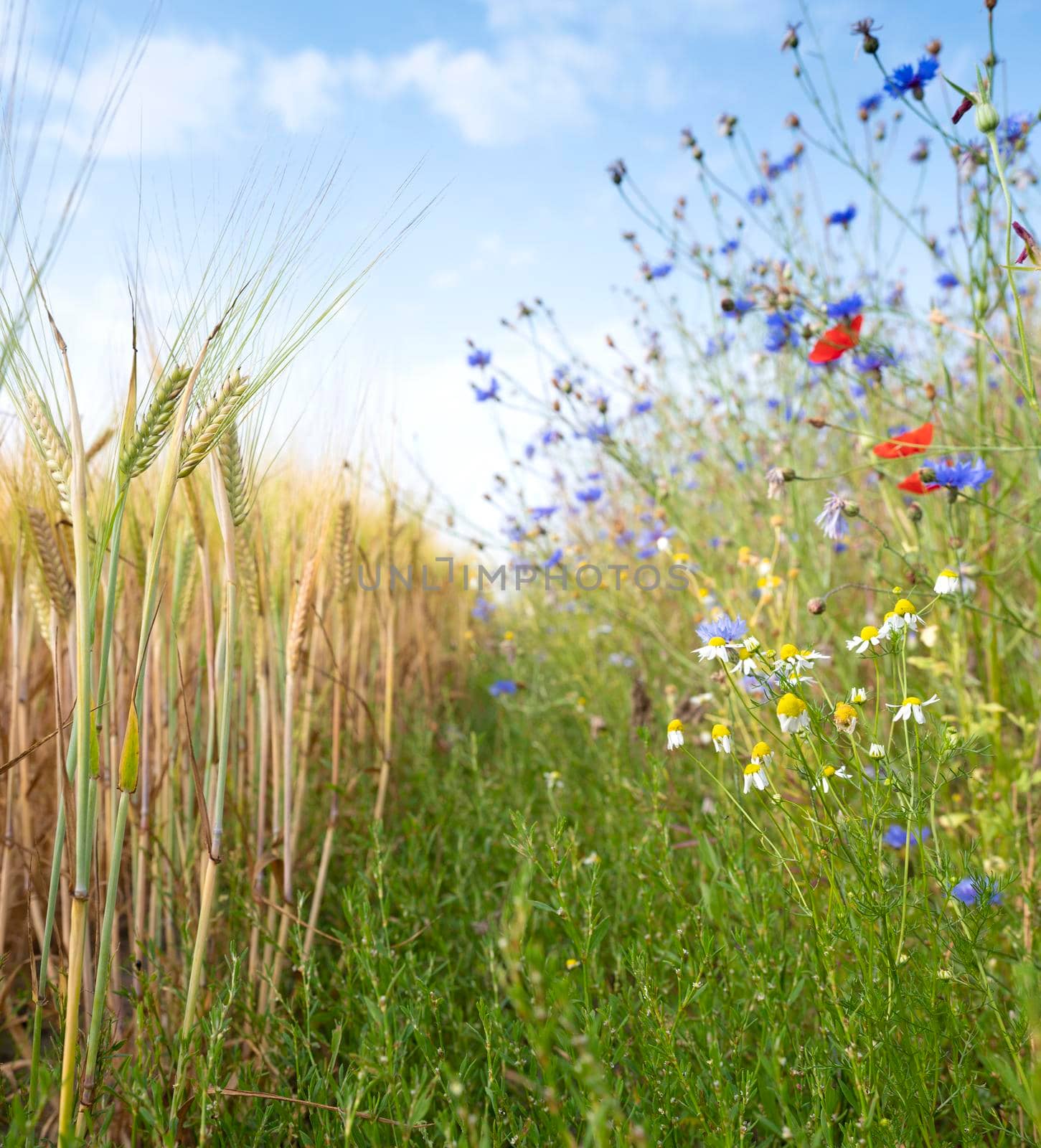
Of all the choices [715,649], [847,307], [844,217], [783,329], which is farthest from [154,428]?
[844,217]

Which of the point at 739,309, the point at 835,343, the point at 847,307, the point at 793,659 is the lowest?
the point at 793,659

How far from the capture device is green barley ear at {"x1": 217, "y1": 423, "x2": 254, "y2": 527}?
1.05 m

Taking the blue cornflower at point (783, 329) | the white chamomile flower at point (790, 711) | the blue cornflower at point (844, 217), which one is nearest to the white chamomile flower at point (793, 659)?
the white chamomile flower at point (790, 711)

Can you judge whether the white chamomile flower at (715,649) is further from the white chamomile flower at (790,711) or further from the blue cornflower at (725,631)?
the white chamomile flower at (790,711)

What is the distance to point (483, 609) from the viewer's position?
5.05 meters

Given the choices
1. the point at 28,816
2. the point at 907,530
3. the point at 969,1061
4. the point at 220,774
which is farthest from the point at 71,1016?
the point at 907,530

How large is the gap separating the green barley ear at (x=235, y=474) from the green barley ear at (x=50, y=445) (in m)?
0.19

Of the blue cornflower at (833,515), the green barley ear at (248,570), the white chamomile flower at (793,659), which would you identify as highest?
the blue cornflower at (833,515)

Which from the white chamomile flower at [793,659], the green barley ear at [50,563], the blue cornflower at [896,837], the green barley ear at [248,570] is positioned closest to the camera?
the white chamomile flower at [793,659]

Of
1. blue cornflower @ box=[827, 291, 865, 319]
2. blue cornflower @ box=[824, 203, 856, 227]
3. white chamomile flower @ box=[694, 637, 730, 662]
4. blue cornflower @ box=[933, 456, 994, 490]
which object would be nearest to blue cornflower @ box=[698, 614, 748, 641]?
white chamomile flower @ box=[694, 637, 730, 662]

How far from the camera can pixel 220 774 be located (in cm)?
99

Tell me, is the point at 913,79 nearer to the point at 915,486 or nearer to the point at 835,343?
the point at 835,343

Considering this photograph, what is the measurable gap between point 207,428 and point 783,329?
1801 millimetres

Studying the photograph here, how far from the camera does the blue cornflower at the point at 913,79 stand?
160 centimetres
